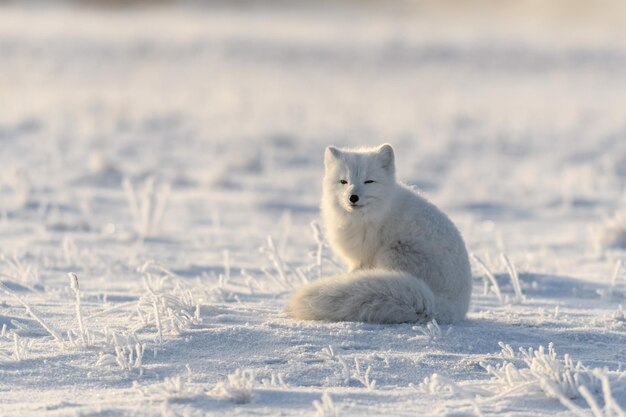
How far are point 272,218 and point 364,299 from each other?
5655 mm

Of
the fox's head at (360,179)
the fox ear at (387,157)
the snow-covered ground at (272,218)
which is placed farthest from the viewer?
the fox ear at (387,157)

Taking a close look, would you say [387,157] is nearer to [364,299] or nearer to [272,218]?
[364,299]

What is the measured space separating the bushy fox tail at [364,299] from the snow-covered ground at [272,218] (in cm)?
10

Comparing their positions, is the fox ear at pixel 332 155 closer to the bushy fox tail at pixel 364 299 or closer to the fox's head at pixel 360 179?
the fox's head at pixel 360 179

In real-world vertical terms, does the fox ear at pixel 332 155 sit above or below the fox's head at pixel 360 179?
above

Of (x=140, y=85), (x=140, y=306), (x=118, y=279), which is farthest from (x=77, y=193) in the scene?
(x=140, y=85)

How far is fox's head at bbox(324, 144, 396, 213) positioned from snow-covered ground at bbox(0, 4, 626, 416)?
2.32ft

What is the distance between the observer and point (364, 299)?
4.54 meters

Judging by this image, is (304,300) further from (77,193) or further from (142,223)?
(77,193)

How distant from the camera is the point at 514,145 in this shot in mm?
16062

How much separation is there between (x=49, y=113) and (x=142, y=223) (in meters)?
8.24

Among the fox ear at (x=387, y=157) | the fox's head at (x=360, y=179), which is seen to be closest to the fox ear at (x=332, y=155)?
the fox's head at (x=360, y=179)

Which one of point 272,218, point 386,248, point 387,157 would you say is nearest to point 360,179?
point 387,157

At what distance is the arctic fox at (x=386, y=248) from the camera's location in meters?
4.57
